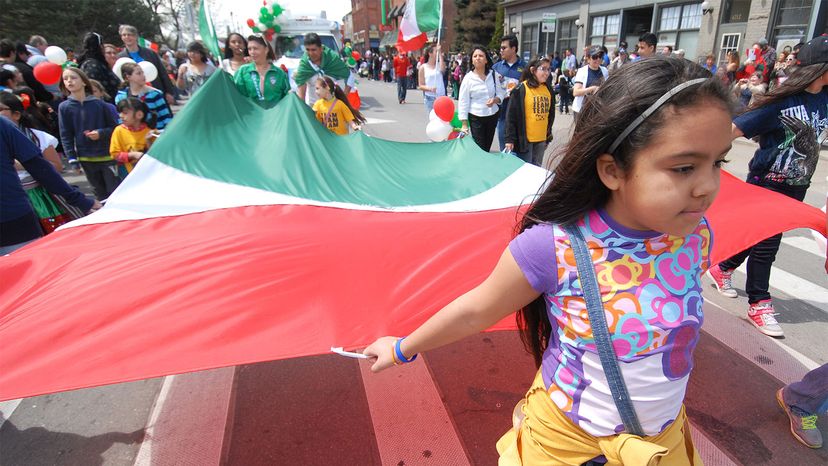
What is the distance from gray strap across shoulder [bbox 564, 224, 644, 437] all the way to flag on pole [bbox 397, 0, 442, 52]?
808 centimetres

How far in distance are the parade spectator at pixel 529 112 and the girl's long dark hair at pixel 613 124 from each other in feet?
16.3

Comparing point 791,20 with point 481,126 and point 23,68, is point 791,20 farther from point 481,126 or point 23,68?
point 23,68

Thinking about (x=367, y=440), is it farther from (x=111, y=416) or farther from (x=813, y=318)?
(x=813, y=318)

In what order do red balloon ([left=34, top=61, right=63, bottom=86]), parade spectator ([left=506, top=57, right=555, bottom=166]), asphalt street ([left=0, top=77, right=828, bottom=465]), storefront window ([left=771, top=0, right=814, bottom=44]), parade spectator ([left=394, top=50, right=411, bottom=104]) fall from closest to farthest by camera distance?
asphalt street ([left=0, top=77, right=828, bottom=465])
parade spectator ([left=506, top=57, right=555, bottom=166])
red balloon ([left=34, top=61, right=63, bottom=86])
storefront window ([left=771, top=0, right=814, bottom=44])
parade spectator ([left=394, top=50, right=411, bottom=104])

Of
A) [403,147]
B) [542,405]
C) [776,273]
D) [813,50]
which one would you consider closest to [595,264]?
[542,405]

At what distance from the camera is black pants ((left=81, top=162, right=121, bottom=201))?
18.3ft

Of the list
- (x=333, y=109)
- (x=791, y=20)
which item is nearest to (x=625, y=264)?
(x=333, y=109)

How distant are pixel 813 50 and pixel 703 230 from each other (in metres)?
2.57

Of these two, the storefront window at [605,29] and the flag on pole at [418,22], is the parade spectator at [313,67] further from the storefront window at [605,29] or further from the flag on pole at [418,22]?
the storefront window at [605,29]

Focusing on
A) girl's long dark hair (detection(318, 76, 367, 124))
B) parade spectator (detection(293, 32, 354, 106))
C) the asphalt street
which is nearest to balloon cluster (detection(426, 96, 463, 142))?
girl's long dark hair (detection(318, 76, 367, 124))

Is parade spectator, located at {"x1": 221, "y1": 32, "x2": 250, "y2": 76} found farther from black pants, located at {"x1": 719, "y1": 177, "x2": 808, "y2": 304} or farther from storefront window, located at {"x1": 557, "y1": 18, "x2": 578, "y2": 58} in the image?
storefront window, located at {"x1": 557, "y1": 18, "x2": 578, "y2": 58}

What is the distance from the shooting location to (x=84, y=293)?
6.45 feet

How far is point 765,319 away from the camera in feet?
11.4

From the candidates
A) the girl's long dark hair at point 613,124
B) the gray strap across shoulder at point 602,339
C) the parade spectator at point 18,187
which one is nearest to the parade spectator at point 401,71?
the parade spectator at point 18,187
